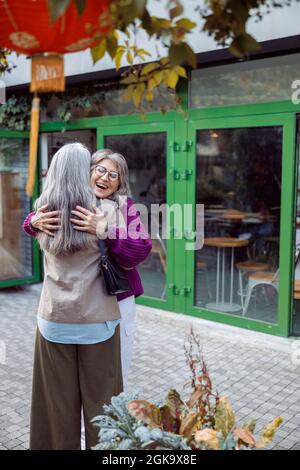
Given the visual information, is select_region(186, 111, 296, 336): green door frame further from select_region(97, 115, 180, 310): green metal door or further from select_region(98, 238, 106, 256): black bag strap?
select_region(98, 238, 106, 256): black bag strap

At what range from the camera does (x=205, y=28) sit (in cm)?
176

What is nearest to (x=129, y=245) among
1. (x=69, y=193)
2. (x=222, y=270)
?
(x=69, y=193)

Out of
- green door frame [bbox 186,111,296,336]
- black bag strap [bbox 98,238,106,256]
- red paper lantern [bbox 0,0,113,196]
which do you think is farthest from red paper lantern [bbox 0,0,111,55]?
green door frame [bbox 186,111,296,336]

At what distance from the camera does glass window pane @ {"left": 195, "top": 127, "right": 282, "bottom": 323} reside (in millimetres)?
5594

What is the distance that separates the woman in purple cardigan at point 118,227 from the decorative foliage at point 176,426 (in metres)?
0.74

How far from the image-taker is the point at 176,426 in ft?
7.36

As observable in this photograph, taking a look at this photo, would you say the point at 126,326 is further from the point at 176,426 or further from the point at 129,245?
the point at 176,426

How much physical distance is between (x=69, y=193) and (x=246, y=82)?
11.9 ft

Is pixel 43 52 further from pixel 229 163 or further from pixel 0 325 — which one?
pixel 0 325

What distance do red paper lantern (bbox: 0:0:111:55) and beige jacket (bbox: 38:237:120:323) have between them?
1.08m

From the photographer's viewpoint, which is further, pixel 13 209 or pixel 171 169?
pixel 13 209

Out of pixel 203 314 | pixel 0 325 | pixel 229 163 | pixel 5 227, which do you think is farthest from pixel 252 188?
pixel 5 227

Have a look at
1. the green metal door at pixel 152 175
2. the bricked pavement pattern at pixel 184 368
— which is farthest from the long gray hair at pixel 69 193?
the green metal door at pixel 152 175

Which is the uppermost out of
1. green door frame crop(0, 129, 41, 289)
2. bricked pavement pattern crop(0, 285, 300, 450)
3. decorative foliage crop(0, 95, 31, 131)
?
decorative foliage crop(0, 95, 31, 131)
